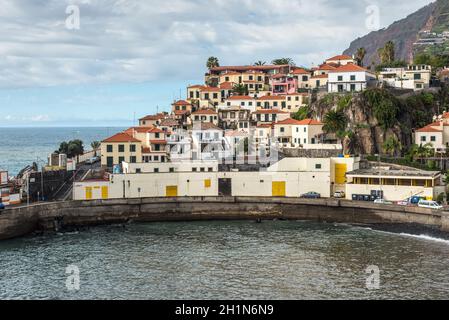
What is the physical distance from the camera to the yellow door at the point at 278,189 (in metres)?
69.2

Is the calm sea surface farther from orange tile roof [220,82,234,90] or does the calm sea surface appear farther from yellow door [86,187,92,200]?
orange tile roof [220,82,234,90]

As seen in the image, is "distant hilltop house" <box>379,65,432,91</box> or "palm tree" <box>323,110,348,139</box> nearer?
"palm tree" <box>323,110,348,139</box>

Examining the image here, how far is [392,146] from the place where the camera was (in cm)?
7881

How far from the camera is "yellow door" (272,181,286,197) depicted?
69.2m

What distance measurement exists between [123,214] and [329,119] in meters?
35.6

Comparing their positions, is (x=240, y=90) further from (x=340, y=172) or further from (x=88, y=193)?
(x=88, y=193)

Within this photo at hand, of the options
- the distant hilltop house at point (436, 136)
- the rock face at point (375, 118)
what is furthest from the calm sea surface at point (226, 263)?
the distant hilltop house at point (436, 136)

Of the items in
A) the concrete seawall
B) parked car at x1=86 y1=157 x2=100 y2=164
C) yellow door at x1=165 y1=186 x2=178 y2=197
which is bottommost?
the concrete seawall

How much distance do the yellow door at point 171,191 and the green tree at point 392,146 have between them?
31.8 m

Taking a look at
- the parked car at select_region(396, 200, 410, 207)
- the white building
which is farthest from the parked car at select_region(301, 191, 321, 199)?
the white building

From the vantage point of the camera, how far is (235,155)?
78.9m

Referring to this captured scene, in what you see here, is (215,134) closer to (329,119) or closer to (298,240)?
(329,119)

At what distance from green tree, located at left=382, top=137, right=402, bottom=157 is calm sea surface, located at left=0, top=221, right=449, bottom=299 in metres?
22.5

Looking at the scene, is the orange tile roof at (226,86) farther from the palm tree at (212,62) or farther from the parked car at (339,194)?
the parked car at (339,194)
